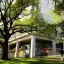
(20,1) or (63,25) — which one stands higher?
(20,1)

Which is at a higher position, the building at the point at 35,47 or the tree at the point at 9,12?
the tree at the point at 9,12

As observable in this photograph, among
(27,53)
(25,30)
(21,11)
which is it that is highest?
(21,11)

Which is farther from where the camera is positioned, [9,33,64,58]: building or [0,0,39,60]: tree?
[9,33,64,58]: building

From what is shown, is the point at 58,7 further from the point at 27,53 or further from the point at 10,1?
the point at 27,53

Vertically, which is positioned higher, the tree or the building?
the tree

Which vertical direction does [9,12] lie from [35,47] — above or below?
above

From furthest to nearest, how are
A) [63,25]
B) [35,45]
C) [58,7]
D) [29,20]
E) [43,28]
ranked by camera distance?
[35,45] → [29,20] → [43,28] → [63,25] → [58,7]

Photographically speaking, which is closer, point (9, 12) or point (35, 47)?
point (9, 12)

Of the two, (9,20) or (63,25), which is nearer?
(63,25)

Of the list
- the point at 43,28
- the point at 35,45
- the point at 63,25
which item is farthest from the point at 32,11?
the point at 35,45

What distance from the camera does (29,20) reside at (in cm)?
2111

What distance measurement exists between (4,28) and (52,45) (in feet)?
32.9

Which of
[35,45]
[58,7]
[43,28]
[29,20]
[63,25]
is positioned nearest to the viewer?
[58,7]

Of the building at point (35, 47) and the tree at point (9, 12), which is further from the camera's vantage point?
the building at point (35, 47)
